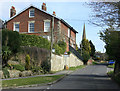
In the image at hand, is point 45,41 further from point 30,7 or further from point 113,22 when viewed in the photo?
point 113,22

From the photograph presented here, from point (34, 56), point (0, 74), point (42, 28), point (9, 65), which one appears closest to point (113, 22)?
point (0, 74)

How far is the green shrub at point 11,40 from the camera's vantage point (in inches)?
762

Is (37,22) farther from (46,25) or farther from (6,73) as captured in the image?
(6,73)

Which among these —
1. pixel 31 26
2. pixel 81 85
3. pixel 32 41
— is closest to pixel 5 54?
pixel 81 85

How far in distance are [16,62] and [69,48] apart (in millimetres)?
26310

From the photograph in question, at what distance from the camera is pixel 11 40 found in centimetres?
1981

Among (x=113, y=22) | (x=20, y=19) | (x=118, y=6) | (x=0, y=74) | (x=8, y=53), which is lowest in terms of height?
(x=0, y=74)

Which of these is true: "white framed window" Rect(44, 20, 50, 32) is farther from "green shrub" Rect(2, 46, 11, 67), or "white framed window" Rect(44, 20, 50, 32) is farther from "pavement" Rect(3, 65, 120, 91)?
"pavement" Rect(3, 65, 120, 91)

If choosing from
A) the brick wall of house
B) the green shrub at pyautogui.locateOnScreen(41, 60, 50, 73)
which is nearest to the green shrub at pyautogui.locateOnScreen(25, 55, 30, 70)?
the green shrub at pyautogui.locateOnScreen(41, 60, 50, 73)

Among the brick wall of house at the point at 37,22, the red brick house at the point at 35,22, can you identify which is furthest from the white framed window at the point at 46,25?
the brick wall of house at the point at 37,22

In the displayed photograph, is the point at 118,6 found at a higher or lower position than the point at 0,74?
higher

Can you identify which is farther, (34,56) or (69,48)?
(69,48)

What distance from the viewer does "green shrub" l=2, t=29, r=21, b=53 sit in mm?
19344

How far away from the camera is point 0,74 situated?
1700 centimetres
